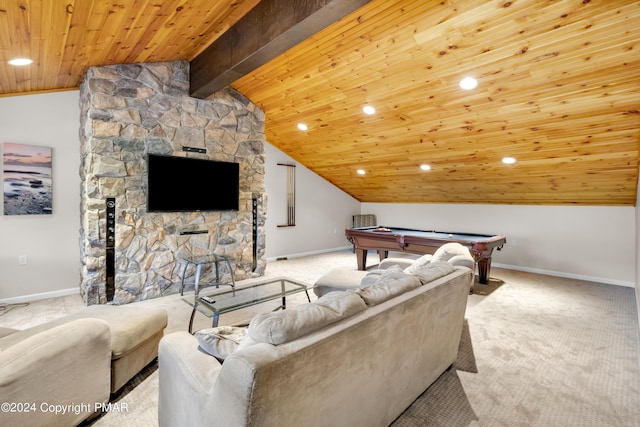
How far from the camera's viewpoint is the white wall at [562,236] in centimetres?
489

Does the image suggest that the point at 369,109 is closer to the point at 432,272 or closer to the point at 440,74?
the point at 440,74

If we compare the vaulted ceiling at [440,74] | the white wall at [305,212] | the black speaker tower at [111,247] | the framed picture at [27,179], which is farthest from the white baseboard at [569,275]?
the framed picture at [27,179]

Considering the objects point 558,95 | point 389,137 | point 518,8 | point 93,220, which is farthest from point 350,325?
point 389,137

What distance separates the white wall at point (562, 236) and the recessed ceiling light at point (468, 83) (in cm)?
333

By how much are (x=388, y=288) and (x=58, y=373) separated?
1708 mm

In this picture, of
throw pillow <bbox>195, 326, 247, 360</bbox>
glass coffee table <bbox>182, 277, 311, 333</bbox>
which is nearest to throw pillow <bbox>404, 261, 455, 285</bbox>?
throw pillow <bbox>195, 326, 247, 360</bbox>

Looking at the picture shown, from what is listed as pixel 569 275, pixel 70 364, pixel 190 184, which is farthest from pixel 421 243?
pixel 70 364

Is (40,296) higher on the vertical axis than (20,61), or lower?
lower

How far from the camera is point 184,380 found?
141cm

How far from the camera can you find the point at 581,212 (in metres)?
5.22

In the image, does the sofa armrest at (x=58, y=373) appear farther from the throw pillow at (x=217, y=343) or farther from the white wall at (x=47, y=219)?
the white wall at (x=47, y=219)

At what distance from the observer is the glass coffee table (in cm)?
259

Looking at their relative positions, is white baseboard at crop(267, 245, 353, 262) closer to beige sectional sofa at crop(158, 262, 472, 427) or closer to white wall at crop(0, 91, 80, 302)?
white wall at crop(0, 91, 80, 302)

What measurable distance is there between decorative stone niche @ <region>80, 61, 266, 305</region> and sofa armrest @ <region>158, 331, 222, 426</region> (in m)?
2.76
